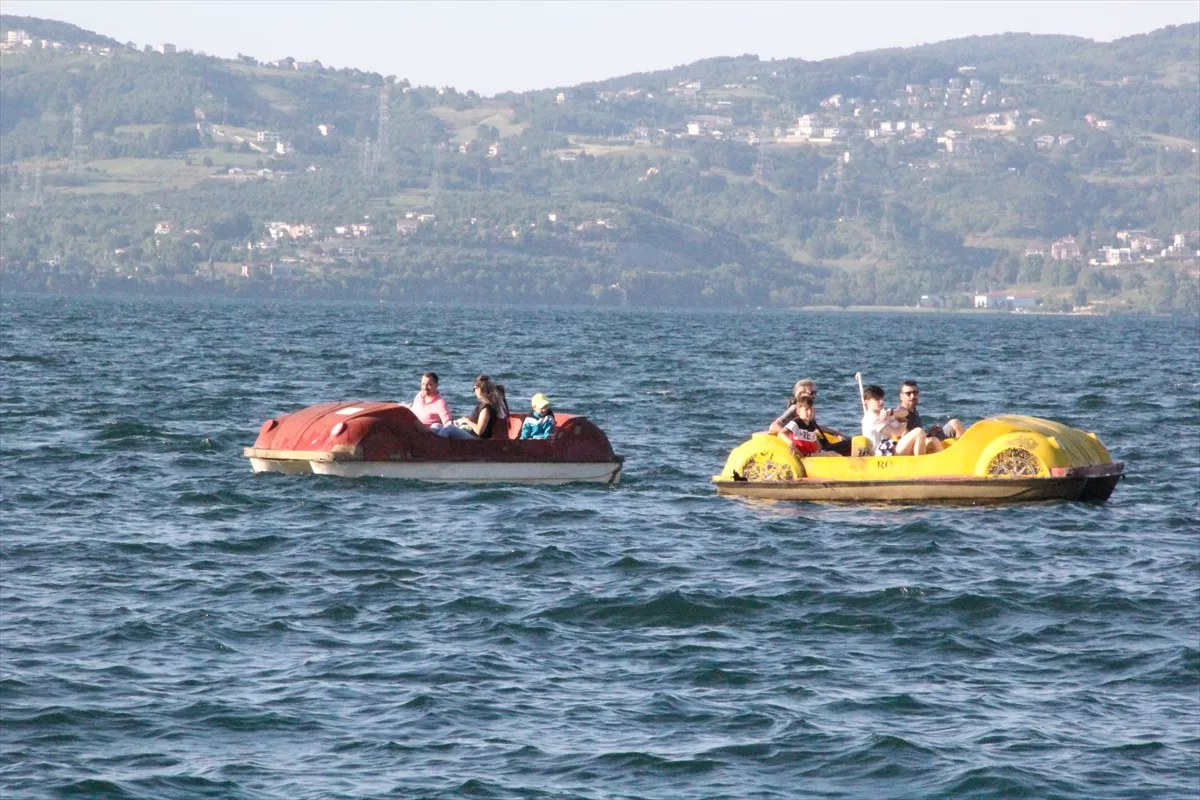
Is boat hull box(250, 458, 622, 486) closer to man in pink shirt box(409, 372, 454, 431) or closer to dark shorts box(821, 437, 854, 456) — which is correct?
man in pink shirt box(409, 372, 454, 431)

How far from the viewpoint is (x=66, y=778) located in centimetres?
1077

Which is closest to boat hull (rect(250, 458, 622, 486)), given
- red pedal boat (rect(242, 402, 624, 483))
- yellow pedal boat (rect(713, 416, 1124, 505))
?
red pedal boat (rect(242, 402, 624, 483))

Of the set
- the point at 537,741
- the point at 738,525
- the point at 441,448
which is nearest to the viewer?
the point at 537,741

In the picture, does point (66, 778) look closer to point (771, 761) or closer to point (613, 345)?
point (771, 761)

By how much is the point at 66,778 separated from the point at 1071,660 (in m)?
7.31

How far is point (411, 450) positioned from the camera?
23.0m

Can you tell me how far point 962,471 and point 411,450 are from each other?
262 inches

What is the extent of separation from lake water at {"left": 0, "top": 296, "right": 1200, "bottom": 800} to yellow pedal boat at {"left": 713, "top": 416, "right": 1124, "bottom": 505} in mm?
318

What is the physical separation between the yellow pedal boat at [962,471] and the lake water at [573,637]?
1.04ft

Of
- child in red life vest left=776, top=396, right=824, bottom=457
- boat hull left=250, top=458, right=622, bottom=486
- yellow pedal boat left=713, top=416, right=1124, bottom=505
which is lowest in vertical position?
boat hull left=250, top=458, right=622, bottom=486

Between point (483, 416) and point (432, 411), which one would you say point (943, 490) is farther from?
point (432, 411)

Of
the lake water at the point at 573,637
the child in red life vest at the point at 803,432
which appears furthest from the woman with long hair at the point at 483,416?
the child in red life vest at the point at 803,432

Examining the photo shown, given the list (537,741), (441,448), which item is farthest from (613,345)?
(537,741)

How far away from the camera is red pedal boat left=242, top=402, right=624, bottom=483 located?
2278 cm
